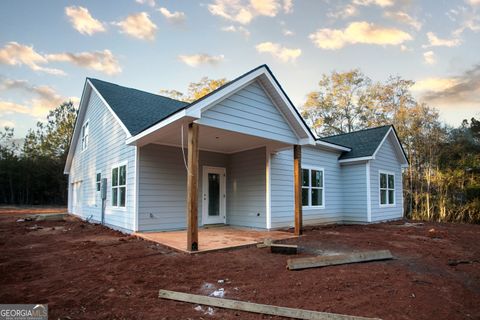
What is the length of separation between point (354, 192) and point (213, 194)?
19.4 ft

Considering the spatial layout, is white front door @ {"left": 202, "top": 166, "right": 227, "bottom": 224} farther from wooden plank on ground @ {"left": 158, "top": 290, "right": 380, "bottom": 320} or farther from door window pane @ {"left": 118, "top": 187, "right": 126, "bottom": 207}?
wooden plank on ground @ {"left": 158, "top": 290, "right": 380, "bottom": 320}

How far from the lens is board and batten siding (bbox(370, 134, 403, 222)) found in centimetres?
1163

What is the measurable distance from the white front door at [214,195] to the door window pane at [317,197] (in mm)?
3342

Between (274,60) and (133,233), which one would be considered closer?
(133,233)

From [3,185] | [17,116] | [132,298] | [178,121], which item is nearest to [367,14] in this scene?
[178,121]

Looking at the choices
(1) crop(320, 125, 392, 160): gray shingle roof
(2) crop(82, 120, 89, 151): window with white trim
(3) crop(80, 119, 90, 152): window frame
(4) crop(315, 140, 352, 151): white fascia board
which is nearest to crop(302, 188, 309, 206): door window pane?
(4) crop(315, 140, 352, 151): white fascia board

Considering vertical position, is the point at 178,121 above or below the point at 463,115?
below

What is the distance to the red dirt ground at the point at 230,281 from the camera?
306 cm

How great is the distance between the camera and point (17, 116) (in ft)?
56.1

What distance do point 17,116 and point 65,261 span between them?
16315 millimetres

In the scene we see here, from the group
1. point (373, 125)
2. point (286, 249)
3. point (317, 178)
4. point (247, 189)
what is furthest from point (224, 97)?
point (373, 125)

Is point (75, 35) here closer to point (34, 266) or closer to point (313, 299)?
point (34, 266)

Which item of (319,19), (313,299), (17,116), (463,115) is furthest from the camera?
(463,115)

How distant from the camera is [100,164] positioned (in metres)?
11.1
